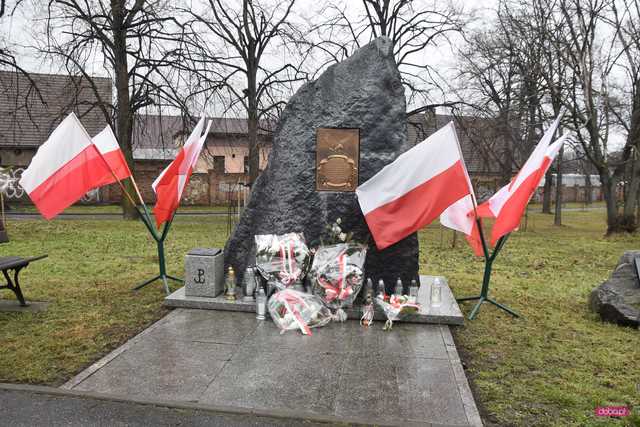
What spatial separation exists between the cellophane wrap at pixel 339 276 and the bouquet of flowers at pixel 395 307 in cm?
31

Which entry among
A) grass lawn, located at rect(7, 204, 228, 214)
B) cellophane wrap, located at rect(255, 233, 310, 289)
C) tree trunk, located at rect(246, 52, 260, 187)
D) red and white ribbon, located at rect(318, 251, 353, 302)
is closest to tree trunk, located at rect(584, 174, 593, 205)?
tree trunk, located at rect(246, 52, 260, 187)

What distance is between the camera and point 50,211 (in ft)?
16.2

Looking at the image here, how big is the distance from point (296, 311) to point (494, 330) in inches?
86.4

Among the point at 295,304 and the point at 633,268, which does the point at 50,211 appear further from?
the point at 633,268

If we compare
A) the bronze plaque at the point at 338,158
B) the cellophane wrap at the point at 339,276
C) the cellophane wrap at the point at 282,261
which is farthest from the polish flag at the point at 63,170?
the cellophane wrap at the point at 339,276

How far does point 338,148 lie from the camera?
18.7ft

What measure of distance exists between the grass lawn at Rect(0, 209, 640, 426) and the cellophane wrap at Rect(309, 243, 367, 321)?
1220 millimetres

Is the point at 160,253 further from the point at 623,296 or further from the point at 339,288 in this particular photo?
the point at 623,296

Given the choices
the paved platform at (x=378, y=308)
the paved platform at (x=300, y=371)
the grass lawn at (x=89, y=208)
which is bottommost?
the paved platform at (x=300, y=371)

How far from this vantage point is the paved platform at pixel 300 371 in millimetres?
3320

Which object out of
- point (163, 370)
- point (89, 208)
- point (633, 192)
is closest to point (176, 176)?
point (163, 370)

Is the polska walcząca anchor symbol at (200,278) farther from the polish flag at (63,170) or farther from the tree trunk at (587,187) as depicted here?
the tree trunk at (587,187)

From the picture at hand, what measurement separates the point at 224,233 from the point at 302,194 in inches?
343

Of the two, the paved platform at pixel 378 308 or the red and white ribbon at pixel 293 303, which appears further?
the paved platform at pixel 378 308
